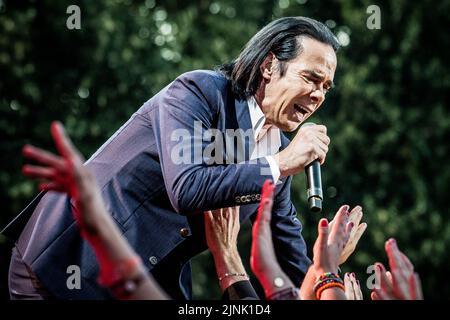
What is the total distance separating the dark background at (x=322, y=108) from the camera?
995 centimetres

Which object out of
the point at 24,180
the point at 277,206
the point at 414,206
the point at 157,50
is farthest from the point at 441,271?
the point at 277,206

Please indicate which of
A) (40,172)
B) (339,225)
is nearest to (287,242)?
(339,225)

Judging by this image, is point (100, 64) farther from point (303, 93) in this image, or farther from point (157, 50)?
point (303, 93)

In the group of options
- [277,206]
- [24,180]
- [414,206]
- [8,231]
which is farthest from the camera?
[414,206]

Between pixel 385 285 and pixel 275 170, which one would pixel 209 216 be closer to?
pixel 275 170

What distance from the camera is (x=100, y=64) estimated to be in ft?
33.5

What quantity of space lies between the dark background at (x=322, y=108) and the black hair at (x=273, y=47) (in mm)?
6544

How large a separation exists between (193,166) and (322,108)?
9026 mm

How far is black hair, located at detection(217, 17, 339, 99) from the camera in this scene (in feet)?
10.4

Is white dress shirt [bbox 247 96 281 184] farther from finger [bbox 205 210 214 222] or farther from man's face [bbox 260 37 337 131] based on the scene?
finger [bbox 205 210 214 222]

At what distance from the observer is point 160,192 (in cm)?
283

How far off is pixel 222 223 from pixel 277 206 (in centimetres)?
34

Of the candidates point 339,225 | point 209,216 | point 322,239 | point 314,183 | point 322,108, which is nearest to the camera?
point 322,239

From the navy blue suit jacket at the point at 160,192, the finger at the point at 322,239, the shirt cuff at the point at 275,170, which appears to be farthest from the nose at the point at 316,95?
the finger at the point at 322,239
